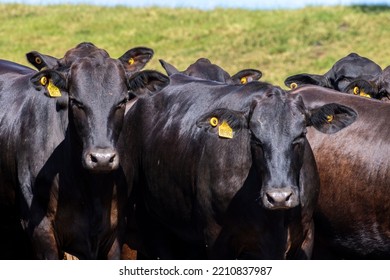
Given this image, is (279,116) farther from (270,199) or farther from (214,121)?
(270,199)

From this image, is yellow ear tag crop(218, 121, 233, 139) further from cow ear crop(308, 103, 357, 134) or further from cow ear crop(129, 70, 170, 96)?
cow ear crop(129, 70, 170, 96)

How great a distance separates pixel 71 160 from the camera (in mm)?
10195

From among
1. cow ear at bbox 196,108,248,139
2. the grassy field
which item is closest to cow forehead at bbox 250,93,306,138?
cow ear at bbox 196,108,248,139

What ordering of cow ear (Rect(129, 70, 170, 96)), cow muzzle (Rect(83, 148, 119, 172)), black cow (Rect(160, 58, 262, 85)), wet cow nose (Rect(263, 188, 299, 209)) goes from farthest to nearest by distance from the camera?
black cow (Rect(160, 58, 262, 85)) → cow ear (Rect(129, 70, 170, 96)) → cow muzzle (Rect(83, 148, 119, 172)) → wet cow nose (Rect(263, 188, 299, 209))

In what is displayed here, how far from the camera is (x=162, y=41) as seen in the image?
43.0 m

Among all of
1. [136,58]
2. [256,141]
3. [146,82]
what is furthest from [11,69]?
[256,141]

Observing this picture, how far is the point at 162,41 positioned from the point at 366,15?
731 centimetres

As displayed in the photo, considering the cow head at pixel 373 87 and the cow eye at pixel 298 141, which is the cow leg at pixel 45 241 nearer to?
the cow eye at pixel 298 141

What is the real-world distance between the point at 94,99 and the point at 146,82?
778mm

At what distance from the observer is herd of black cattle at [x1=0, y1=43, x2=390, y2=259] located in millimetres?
9680

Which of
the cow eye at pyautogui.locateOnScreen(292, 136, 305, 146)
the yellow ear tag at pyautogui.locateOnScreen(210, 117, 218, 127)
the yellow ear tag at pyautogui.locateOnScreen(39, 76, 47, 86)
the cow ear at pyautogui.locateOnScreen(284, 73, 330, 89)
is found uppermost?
the yellow ear tag at pyautogui.locateOnScreen(39, 76, 47, 86)

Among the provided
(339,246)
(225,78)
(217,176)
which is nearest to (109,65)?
(217,176)

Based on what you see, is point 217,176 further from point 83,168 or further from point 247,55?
point 247,55

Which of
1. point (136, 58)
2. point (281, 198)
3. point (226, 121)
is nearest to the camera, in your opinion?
point (281, 198)
